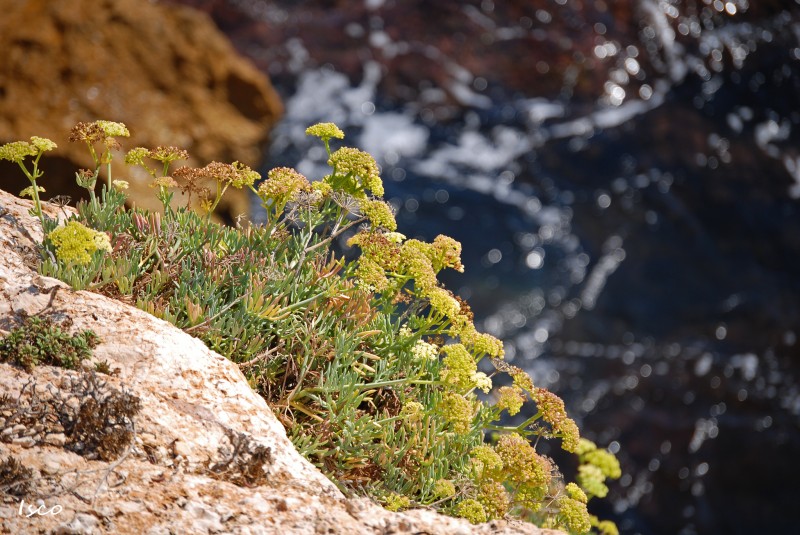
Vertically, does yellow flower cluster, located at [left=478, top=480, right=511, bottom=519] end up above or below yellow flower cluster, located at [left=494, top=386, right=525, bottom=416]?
below

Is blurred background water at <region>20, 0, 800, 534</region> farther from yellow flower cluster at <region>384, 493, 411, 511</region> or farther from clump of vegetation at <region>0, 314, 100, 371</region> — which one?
clump of vegetation at <region>0, 314, 100, 371</region>

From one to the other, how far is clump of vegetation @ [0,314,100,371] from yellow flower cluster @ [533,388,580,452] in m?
2.04

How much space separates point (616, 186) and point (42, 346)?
10293 millimetres

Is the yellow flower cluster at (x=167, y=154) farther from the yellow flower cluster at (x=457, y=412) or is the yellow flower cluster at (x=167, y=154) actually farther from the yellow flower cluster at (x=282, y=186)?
the yellow flower cluster at (x=457, y=412)

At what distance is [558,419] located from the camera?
367cm

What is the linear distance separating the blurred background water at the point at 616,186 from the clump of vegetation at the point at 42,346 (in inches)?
267

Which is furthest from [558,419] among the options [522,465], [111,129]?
[111,129]

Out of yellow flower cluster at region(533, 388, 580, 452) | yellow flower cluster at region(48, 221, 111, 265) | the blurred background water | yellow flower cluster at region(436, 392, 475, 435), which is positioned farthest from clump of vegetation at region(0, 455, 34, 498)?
A: the blurred background water

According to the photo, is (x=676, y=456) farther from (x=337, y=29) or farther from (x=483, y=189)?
(x=337, y=29)

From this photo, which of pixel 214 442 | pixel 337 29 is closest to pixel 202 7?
pixel 337 29

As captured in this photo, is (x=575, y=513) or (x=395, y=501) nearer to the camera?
(x=395, y=501)

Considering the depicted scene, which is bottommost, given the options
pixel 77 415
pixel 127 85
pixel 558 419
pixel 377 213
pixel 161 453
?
pixel 127 85

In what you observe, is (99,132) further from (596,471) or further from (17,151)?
(596,471)

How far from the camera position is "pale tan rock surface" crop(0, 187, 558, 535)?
2635 millimetres
